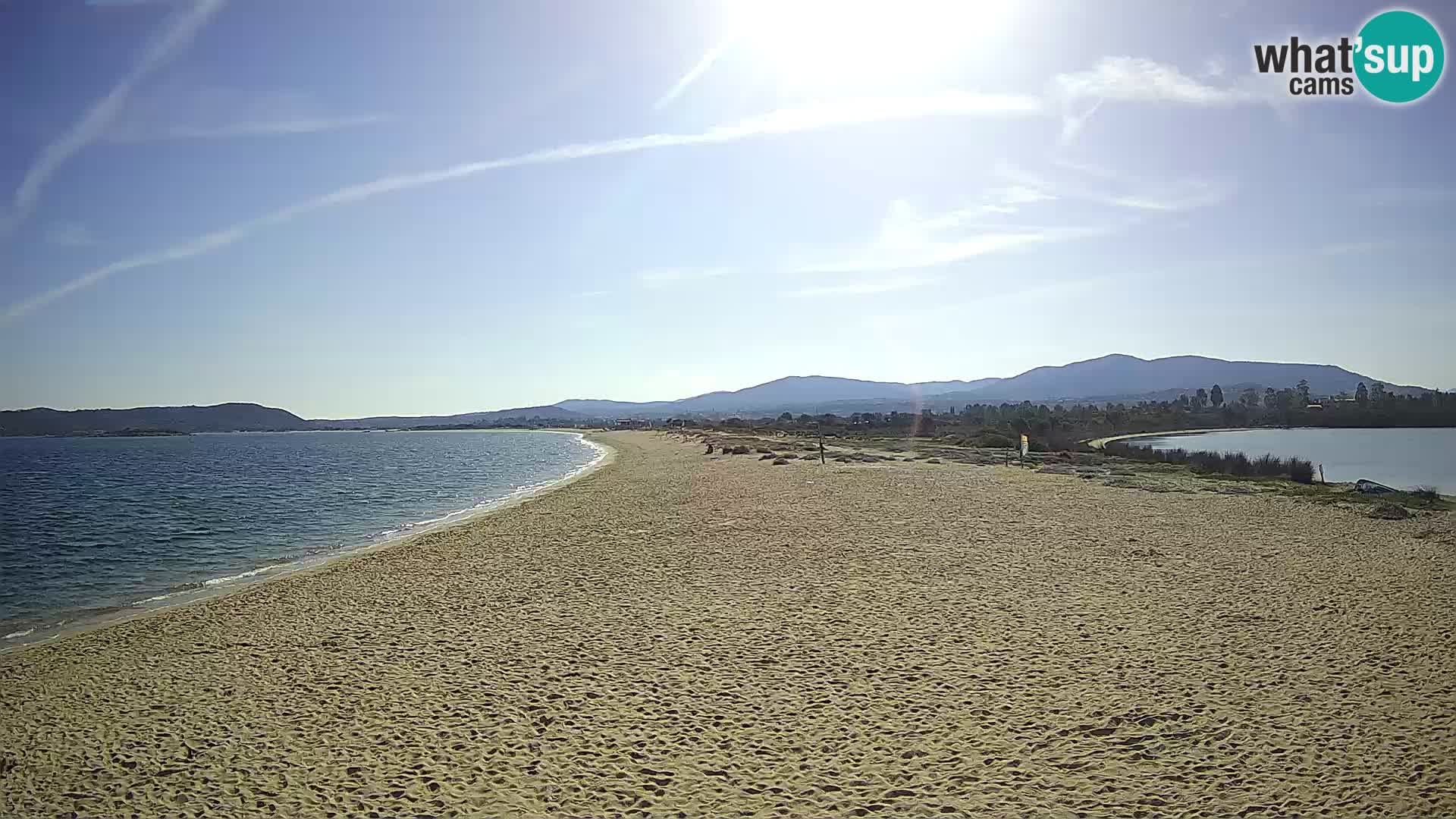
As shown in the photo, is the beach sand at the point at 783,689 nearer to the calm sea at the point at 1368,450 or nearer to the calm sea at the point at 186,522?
the calm sea at the point at 186,522

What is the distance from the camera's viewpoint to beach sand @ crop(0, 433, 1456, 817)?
561 centimetres

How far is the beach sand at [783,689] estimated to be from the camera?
561 centimetres

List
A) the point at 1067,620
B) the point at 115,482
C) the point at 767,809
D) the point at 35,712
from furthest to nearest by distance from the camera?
the point at 115,482, the point at 1067,620, the point at 35,712, the point at 767,809

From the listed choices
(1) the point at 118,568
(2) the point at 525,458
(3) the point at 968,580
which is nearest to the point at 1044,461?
(3) the point at 968,580

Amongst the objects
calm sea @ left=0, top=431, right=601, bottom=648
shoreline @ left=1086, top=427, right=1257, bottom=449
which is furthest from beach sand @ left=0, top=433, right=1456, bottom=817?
shoreline @ left=1086, top=427, right=1257, bottom=449

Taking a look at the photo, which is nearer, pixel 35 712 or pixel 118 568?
pixel 35 712

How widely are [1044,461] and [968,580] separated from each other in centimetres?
3158

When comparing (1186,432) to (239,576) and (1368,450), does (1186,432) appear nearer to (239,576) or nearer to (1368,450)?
(1368,450)

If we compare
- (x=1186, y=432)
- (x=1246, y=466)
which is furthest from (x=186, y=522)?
(x=1186, y=432)

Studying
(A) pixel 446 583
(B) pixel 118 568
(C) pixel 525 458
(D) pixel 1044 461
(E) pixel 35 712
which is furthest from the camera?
(C) pixel 525 458

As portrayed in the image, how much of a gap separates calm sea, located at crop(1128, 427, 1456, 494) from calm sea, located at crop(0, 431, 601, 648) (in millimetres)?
39861

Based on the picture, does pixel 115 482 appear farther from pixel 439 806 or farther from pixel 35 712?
pixel 439 806

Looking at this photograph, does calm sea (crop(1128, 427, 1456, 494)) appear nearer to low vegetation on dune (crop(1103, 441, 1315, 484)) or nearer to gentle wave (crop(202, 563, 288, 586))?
low vegetation on dune (crop(1103, 441, 1315, 484))

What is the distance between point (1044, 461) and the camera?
40.7 meters
